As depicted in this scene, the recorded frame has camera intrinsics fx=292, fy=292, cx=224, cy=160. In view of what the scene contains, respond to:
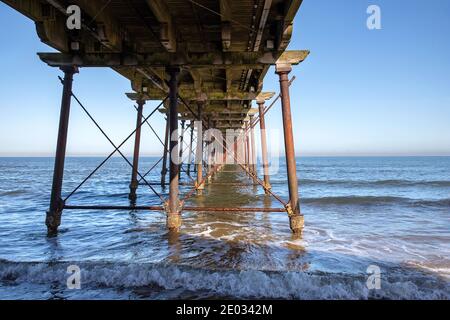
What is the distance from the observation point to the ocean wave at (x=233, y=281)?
386 cm

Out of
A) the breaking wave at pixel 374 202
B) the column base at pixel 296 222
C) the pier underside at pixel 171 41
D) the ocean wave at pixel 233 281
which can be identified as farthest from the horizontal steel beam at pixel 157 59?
the breaking wave at pixel 374 202

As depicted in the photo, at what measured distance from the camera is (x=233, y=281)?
4.03m

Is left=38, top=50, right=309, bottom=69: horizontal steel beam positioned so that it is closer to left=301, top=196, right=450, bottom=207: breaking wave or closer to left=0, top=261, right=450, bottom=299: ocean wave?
left=0, top=261, right=450, bottom=299: ocean wave

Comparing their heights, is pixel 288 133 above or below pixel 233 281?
above

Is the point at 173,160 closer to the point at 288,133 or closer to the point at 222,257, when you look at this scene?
the point at 222,257

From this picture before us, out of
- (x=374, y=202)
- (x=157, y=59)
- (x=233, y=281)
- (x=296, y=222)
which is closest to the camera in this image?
(x=233, y=281)

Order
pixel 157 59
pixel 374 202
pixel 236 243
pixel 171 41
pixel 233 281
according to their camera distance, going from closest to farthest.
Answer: pixel 233 281
pixel 171 41
pixel 157 59
pixel 236 243
pixel 374 202

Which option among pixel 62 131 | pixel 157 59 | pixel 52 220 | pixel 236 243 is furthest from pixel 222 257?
pixel 62 131

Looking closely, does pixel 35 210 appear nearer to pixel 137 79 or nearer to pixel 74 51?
pixel 137 79

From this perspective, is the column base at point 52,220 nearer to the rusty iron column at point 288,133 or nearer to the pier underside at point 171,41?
the pier underside at point 171,41

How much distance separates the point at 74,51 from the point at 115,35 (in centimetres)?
107

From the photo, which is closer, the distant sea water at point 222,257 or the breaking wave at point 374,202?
the distant sea water at point 222,257

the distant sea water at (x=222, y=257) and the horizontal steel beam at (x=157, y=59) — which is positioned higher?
the horizontal steel beam at (x=157, y=59)

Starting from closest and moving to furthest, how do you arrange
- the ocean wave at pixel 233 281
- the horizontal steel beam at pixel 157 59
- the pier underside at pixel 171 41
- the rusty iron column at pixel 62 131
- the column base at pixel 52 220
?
the ocean wave at pixel 233 281 < the pier underside at pixel 171 41 < the horizontal steel beam at pixel 157 59 < the rusty iron column at pixel 62 131 < the column base at pixel 52 220
